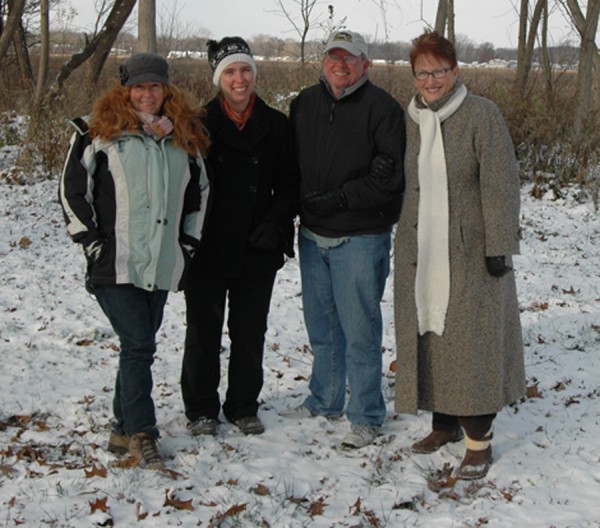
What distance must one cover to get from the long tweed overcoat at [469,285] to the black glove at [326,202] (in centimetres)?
33

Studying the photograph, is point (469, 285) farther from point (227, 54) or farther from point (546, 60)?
point (546, 60)

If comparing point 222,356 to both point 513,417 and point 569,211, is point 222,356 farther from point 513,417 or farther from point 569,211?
point 569,211

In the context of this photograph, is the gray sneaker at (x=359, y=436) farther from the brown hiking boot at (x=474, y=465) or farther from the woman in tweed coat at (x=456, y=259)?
the brown hiking boot at (x=474, y=465)

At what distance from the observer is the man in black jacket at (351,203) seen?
389 centimetres

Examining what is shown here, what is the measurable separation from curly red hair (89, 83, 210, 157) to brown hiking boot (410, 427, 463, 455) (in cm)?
197

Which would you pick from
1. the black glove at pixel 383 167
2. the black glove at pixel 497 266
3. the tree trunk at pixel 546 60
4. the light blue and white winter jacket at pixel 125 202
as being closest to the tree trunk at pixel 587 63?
the tree trunk at pixel 546 60

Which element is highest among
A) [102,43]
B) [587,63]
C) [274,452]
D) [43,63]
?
[102,43]

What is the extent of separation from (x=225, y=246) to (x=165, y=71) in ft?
3.14

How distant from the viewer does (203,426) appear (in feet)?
14.0

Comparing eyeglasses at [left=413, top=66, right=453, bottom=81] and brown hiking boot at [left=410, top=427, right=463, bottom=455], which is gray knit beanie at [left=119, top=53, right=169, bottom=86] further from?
brown hiking boot at [left=410, top=427, right=463, bottom=455]

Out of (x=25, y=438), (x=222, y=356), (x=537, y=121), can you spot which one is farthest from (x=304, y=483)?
(x=537, y=121)

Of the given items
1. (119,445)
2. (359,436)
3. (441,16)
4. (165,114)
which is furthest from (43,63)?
(359,436)

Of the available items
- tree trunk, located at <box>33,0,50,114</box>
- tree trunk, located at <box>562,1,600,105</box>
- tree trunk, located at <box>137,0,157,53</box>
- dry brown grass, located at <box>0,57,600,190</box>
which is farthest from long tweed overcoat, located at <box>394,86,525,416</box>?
tree trunk, located at <box>562,1,600,105</box>

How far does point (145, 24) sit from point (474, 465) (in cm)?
576
